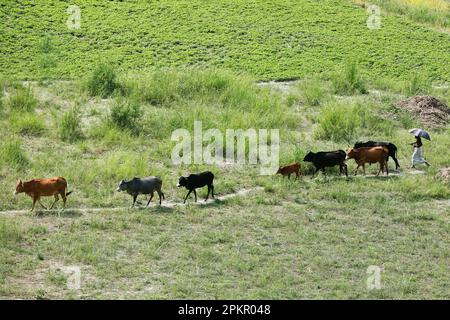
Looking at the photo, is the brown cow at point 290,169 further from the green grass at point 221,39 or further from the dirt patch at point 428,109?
the green grass at point 221,39

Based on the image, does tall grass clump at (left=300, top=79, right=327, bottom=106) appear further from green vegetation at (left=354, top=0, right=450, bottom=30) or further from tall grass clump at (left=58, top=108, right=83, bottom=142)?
green vegetation at (left=354, top=0, right=450, bottom=30)

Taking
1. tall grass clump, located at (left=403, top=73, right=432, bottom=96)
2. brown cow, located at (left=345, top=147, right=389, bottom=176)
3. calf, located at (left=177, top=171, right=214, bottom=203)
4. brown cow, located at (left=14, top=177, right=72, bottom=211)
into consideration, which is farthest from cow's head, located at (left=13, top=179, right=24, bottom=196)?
tall grass clump, located at (left=403, top=73, right=432, bottom=96)

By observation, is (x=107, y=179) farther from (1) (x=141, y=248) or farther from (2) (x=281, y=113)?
(2) (x=281, y=113)

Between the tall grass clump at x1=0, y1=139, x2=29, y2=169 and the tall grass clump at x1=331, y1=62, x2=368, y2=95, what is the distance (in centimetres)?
1088

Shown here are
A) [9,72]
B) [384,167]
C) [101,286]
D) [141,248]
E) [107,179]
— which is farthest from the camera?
[9,72]

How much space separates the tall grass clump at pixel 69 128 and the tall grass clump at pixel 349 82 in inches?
342

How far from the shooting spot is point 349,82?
33188 mm

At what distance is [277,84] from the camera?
3372 centimetres

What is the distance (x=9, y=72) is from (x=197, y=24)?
8.00 m

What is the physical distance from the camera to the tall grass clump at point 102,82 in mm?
31203

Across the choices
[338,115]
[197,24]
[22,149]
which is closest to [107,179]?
[22,149]

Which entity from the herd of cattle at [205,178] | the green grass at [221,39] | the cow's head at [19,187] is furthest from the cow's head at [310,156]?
the green grass at [221,39]

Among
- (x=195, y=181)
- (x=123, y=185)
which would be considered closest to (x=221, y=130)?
(x=195, y=181)

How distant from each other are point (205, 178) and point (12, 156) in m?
5.01
